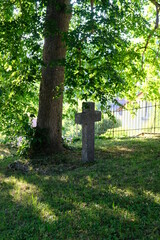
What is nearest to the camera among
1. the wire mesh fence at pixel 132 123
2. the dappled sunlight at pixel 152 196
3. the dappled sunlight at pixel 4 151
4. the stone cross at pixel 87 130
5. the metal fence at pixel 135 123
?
the dappled sunlight at pixel 152 196

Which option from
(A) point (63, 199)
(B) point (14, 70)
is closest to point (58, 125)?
(B) point (14, 70)

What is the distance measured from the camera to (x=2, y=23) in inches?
278

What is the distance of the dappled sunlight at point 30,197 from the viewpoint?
13.3 feet

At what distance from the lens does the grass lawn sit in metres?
3.50

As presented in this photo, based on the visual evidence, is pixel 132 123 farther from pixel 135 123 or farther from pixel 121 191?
pixel 121 191

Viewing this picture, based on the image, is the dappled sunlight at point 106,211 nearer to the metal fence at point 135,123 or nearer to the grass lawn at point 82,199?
the grass lawn at point 82,199

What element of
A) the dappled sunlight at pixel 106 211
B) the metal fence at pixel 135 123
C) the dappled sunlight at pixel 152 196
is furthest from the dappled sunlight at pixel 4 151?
the dappled sunlight at pixel 152 196

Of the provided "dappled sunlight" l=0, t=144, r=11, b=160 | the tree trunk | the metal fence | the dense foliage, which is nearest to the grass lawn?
the tree trunk

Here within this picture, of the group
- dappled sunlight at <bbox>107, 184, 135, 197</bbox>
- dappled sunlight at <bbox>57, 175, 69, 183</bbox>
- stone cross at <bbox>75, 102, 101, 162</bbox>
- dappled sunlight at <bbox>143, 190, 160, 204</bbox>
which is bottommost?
dappled sunlight at <bbox>57, 175, 69, 183</bbox>

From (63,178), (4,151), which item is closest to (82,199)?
(63,178)

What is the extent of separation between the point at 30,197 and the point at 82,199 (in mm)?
991

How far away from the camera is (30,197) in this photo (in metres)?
4.86

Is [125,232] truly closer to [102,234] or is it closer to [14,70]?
[102,234]

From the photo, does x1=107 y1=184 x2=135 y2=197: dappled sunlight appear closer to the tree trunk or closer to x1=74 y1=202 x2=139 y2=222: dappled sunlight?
x1=74 y1=202 x2=139 y2=222: dappled sunlight
